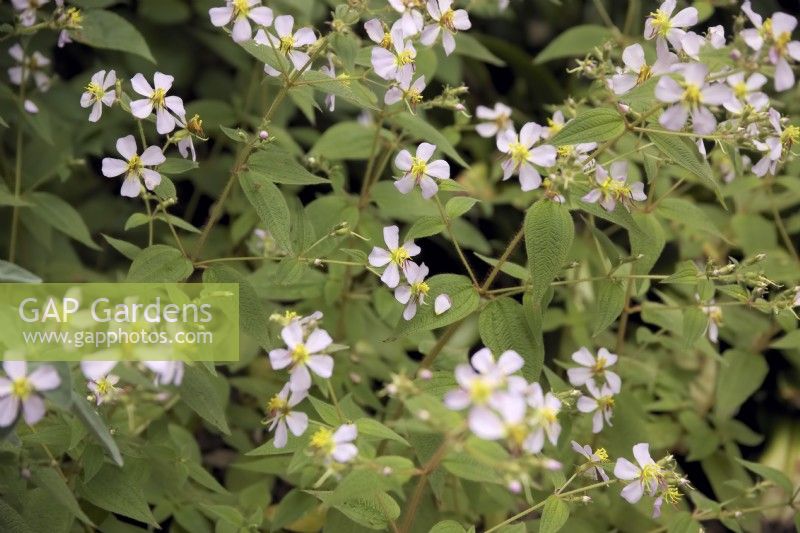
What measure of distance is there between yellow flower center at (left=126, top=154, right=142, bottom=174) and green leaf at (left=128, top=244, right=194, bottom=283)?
0.14 metres

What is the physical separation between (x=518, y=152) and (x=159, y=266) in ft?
2.20

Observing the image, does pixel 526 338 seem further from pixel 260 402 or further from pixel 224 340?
pixel 260 402

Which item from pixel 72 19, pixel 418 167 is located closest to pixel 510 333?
pixel 418 167

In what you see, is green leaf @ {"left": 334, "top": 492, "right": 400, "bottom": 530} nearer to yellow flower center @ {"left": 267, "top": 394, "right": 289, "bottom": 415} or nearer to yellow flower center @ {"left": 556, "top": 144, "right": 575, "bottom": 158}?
yellow flower center @ {"left": 267, "top": 394, "right": 289, "bottom": 415}

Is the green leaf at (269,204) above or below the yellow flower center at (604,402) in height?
above

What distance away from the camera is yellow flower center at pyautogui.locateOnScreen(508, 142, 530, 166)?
155 cm

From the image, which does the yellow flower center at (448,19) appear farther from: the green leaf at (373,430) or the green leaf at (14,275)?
the green leaf at (14,275)

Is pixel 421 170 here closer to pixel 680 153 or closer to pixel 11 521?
pixel 680 153

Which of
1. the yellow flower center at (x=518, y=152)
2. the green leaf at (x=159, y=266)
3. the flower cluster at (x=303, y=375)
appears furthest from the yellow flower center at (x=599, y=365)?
the green leaf at (x=159, y=266)

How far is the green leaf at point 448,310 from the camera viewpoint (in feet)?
5.28

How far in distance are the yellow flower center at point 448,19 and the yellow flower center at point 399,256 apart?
445 millimetres

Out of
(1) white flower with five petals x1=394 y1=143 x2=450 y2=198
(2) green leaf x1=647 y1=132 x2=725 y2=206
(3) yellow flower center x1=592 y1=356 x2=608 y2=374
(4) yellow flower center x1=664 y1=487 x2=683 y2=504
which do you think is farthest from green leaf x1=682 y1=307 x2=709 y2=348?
(1) white flower with five petals x1=394 y1=143 x2=450 y2=198

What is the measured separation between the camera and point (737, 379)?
2.39 metres

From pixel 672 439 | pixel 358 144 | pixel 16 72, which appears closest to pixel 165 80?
pixel 358 144
